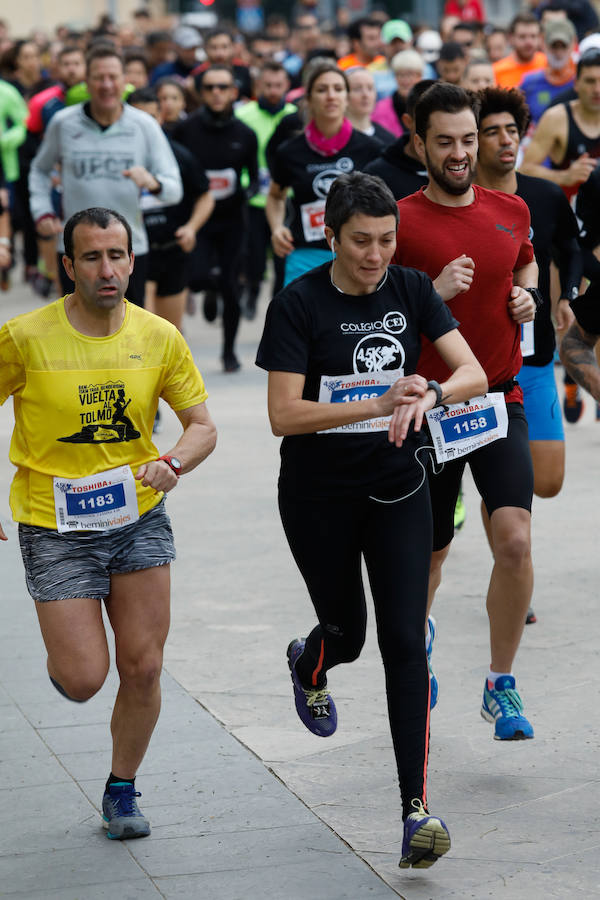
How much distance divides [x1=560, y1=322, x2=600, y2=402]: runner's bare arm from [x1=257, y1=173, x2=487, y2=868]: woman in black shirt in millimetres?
527

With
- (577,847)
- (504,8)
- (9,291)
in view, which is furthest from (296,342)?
(504,8)

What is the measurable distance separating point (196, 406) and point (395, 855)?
4.41ft

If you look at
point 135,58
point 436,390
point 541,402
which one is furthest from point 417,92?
point 135,58

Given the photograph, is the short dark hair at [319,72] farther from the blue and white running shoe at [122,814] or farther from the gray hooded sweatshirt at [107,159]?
the blue and white running shoe at [122,814]

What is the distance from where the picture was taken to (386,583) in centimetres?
428

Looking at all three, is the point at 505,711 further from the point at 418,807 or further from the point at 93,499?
the point at 93,499

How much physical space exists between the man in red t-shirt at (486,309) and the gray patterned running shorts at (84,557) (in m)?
1.12

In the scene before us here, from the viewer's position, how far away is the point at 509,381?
5.18 metres

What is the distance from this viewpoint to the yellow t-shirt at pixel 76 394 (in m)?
4.33

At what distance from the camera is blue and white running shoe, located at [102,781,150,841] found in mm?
4355

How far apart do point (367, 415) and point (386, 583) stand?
0.48 m

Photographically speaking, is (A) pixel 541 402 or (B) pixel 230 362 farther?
(B) pixel 230 362

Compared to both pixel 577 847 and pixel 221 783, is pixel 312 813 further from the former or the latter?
pixel 577 847

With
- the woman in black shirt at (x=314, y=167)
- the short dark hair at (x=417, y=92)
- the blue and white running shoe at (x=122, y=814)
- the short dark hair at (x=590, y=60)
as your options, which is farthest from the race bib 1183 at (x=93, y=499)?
the short dark hair at (x=590, y=60)
